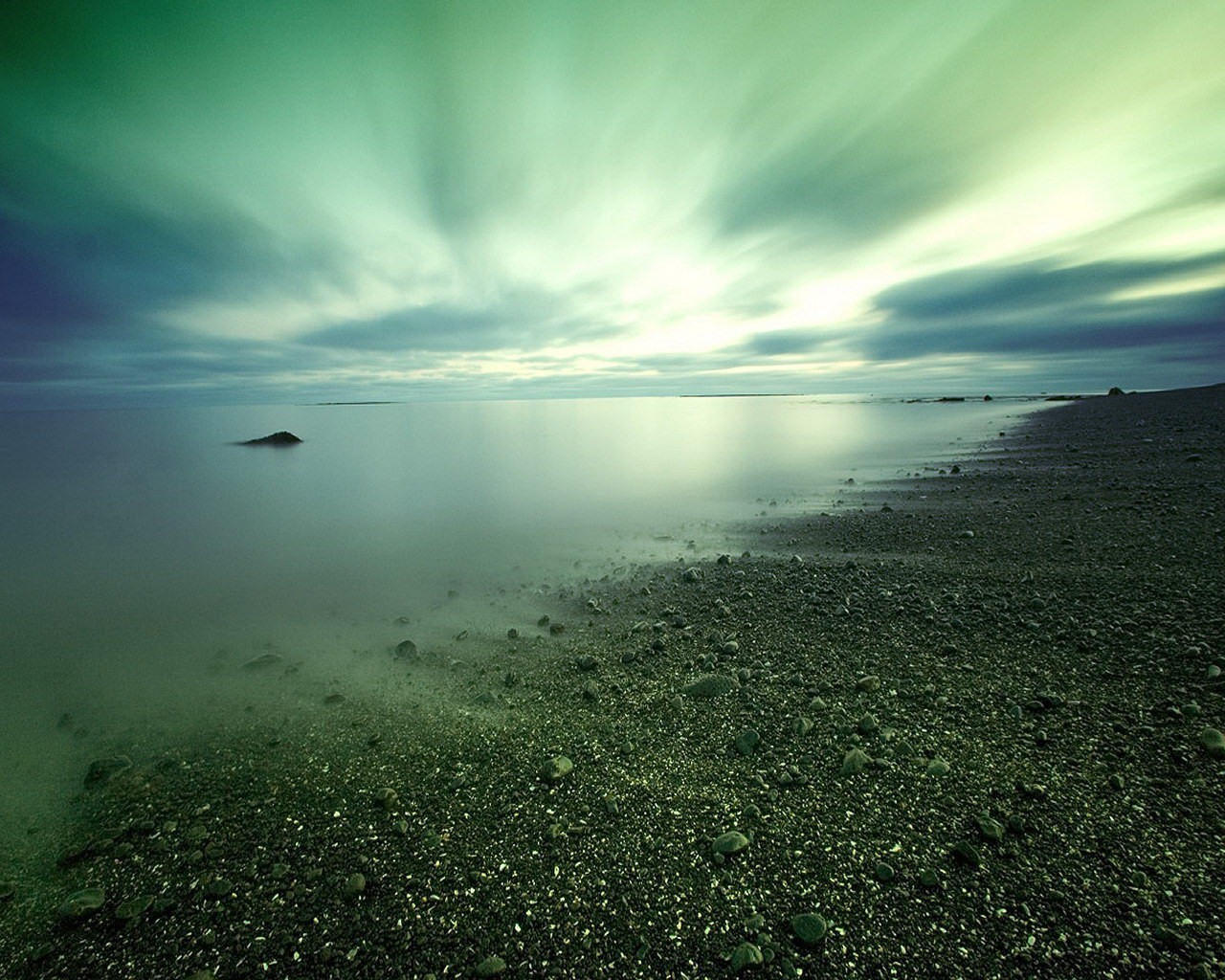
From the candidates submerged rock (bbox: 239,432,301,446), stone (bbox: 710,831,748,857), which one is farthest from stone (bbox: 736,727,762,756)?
submerged rock (bbox: 239,432,301,446)

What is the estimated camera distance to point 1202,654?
4.97 meters

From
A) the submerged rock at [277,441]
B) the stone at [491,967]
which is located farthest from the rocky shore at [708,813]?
the submerged rock at [277,441]

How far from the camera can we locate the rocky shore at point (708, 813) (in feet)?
9.41

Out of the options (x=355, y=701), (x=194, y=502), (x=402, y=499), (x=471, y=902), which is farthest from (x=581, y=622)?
(x=194, y=502)

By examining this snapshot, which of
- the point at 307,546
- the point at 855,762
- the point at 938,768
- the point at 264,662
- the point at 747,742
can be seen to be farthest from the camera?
the point at 307,546

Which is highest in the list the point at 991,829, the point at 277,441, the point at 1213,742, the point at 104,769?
the point at 277,441

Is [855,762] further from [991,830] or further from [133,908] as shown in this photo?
[133,908]

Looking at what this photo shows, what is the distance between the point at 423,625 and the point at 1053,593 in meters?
9.25

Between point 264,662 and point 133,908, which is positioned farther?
point 264,662

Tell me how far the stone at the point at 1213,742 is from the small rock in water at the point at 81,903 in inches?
311

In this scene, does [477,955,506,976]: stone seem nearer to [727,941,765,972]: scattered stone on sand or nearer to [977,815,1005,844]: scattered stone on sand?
[727,941,765,972]: scattered stone on sand

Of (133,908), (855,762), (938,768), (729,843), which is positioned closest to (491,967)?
(729,843)

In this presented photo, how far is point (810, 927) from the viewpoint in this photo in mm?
2867

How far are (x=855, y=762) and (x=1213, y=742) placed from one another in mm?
2629
